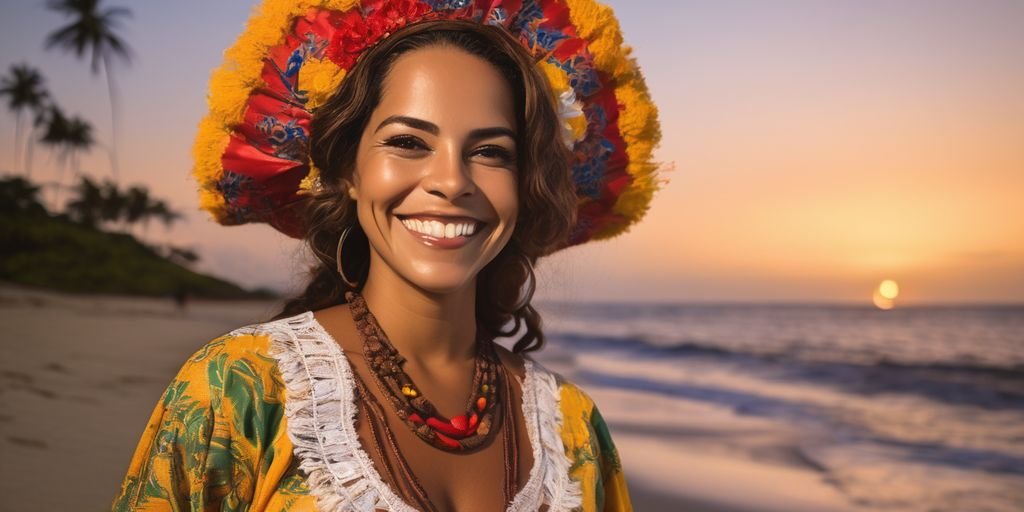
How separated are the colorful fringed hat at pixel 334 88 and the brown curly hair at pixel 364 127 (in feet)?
0.16

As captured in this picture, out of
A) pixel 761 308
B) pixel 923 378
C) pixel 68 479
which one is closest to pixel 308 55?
pixel 68 479

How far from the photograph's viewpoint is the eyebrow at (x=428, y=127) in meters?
2.06

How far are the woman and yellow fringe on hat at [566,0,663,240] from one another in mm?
11

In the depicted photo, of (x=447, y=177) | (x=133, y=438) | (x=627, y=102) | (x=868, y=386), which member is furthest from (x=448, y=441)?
(x=868, y=386)

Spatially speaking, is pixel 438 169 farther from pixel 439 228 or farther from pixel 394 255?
pixel 394 255

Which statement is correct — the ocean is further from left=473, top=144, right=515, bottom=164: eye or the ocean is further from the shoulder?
the shoulder

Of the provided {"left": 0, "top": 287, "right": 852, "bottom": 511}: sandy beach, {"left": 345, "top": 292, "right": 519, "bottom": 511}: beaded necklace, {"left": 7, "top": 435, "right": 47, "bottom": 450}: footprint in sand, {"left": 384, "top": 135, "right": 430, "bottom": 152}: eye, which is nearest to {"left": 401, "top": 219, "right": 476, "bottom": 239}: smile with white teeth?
{"left": 384, "top": 135, "right": 430, "bottom": 152}: eye

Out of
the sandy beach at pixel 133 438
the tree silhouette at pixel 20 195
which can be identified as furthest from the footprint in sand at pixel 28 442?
the tree silhouette at pixel 20 195

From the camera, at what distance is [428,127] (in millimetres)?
2059

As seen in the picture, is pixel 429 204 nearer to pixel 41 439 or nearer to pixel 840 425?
pixel 41 439

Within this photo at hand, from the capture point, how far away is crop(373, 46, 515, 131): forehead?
2078 millimetres

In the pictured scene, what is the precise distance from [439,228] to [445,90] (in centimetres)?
33

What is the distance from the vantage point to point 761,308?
4091 centimetres

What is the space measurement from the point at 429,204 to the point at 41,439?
212 inches
